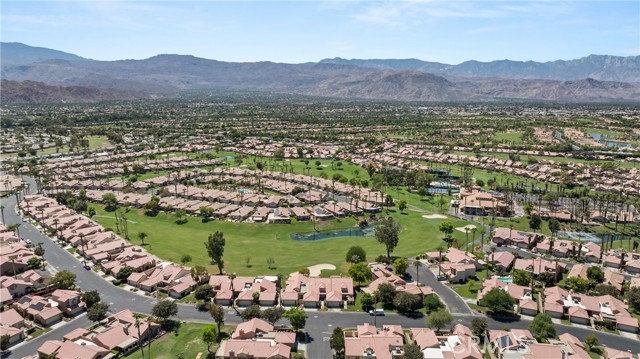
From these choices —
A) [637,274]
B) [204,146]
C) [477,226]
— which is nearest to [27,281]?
[477,226]

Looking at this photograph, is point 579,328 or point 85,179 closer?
point 579,328

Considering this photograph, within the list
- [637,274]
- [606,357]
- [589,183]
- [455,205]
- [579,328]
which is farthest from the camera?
[589,183]

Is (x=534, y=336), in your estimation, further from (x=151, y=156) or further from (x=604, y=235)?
(x=151, y=156)

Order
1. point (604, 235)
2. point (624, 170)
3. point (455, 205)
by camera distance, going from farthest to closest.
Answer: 1. point (624, 170)
2. point (455, 205)
3. point (604, 235)

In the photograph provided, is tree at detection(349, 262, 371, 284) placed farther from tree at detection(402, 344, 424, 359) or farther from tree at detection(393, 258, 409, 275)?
tree at detection(402, 344, 424, 359)

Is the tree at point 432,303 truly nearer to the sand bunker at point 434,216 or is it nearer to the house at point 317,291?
the house at point 317,291

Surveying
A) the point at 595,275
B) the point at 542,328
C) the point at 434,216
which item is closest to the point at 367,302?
the point at 542,328

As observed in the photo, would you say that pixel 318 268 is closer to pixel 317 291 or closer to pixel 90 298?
pixel 317 291
